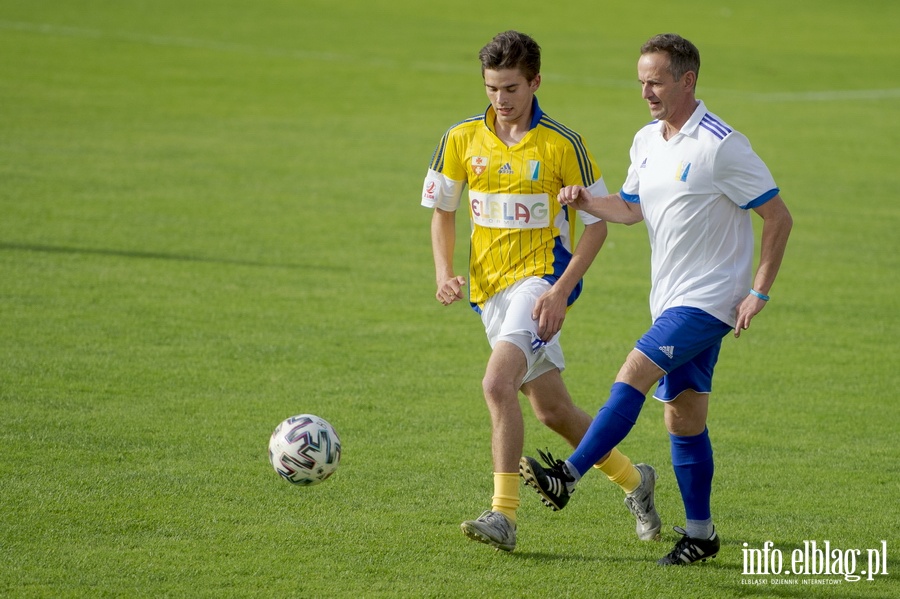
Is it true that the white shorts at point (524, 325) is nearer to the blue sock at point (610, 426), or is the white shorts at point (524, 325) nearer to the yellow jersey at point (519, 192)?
the yellow jersey at point (519, 192)

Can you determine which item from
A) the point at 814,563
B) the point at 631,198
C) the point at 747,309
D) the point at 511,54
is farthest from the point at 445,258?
the point at 814,563

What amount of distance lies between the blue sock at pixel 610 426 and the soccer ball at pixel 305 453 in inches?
53.7

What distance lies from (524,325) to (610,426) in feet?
2.41

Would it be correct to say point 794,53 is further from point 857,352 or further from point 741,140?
point 741,140

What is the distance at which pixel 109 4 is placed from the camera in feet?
128

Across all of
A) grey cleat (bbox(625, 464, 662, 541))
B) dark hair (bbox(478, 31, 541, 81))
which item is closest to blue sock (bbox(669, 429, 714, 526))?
grey cleat (bbox(625, 464, 662, 541))

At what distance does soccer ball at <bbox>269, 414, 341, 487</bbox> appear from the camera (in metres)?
6.11

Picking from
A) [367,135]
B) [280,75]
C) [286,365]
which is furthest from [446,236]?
[280,75]

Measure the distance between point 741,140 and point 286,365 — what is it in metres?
4.76

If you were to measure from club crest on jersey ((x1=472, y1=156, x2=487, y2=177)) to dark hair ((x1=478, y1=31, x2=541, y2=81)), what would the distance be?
0.49 metres

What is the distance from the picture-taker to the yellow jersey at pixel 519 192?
6168 mm

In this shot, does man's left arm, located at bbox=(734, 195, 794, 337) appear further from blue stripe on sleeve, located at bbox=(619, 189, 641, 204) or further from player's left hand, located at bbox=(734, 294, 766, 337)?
blue stripe on sleeve, located at bbox=(619, 189, 641, 204)

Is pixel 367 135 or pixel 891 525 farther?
pixel 367 135

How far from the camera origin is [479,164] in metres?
6.26
